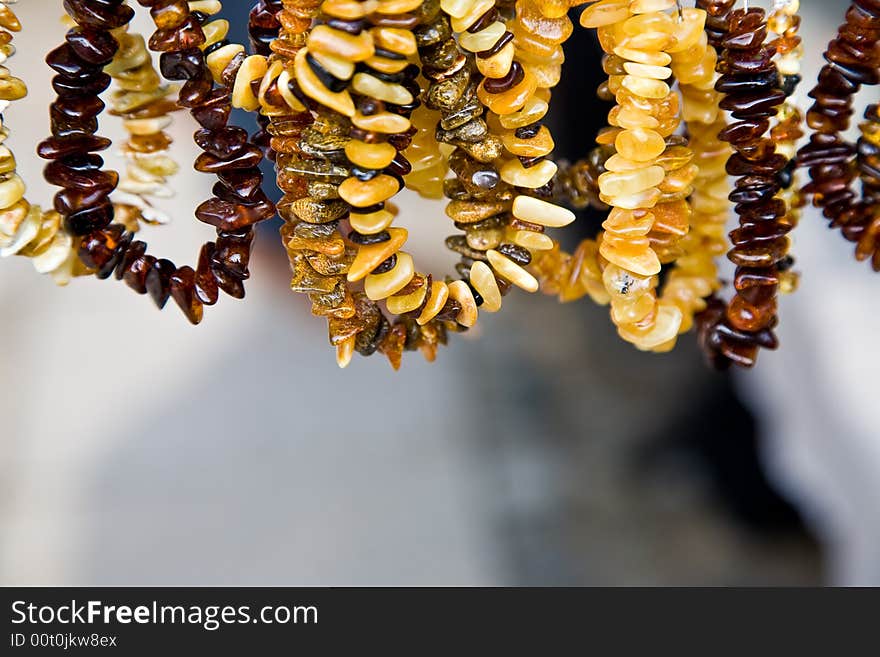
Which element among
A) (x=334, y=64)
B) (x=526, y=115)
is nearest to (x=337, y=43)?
(x=334, y=64)

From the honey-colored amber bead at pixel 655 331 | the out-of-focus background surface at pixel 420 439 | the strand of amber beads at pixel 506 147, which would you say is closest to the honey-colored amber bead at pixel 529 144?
the strand of amber beads at pixel 506 147

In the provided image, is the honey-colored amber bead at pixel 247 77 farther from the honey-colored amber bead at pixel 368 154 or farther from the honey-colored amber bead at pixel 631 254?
the honey-colored amber bead at pixel 631 254

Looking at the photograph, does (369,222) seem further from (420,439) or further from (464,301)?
(420,439)

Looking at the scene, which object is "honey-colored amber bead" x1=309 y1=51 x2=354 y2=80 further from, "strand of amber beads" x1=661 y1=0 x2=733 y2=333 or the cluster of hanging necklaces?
"strand of amber beads" x1=661 y1=0 x2=733 y2=333

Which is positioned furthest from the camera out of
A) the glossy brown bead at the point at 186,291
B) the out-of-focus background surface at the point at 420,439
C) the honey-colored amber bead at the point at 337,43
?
the out-of-focus background surface at the point at 420,439

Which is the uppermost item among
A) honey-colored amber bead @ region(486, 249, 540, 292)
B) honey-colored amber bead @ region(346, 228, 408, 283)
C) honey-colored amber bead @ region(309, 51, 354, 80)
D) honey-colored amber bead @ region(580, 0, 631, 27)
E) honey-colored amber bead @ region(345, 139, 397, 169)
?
honey-colored amber bead @ region(580, 0, 631, 27)

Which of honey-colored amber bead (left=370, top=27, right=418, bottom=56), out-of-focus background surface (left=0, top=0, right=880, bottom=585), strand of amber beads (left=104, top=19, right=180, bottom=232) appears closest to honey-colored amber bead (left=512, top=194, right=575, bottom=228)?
honey-colored amber bead (left=370, top=27, right=418, bottom=56)

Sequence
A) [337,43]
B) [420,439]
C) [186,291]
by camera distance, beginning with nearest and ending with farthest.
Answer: [337,43]
[186,291]
[420,439]
